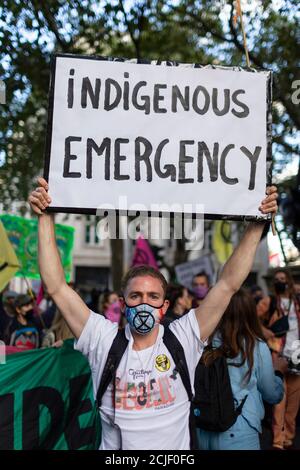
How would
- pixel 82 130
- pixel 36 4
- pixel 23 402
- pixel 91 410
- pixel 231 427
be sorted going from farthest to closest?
1. pixel 36 4
2. pixel 91 410
3. pixel 23 402
4. pixel 231 427
5. pixel 82 130

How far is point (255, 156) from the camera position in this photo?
2832mm

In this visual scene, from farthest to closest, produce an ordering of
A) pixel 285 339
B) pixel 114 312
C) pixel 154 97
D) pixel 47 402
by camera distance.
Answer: pixel 114 312, pixel 285 339, pixel 47 402, pixel 154 97

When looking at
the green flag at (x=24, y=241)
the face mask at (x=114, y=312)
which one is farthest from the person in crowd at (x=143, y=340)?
the green flag at (x=24, y=241)

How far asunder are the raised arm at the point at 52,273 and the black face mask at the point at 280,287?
170 inches

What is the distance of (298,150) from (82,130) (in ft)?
26.0

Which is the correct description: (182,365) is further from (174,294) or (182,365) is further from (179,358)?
(174,294)

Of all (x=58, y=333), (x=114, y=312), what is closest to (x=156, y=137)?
(x=58, y=333)

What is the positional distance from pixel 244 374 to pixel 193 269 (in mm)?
7960

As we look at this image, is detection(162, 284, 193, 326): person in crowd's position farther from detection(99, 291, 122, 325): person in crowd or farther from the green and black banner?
the green and black banner

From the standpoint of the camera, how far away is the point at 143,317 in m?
2.54

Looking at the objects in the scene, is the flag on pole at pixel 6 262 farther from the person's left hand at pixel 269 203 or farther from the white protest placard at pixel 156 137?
the person's left hand at pixel 269 203

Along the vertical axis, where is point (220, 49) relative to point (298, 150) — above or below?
above

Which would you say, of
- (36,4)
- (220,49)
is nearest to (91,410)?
(36,4)

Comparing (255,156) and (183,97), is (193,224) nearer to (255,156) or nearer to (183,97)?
(255,156)
